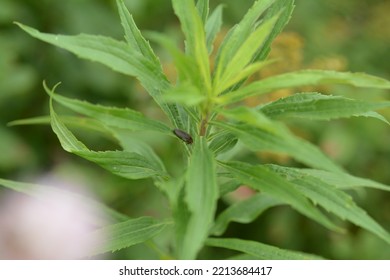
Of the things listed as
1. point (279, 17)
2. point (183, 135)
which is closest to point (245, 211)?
point (183, 135)

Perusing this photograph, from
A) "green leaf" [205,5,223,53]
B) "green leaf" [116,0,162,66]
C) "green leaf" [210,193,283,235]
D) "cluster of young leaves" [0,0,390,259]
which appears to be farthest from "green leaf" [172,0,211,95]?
"green leaf" [210,193,283,235]

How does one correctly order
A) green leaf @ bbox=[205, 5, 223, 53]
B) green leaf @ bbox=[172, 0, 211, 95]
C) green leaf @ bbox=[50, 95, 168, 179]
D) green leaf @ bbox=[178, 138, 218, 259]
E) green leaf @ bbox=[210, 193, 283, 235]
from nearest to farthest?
green leaf @ bbox=[178, 138, 218, 259] < green leaf @ bbox=[172, 0, 211, 95] < green leaf @ bbox=[50, 95, 168, 179] < green leaf @ bbox=[205, 5, 223, 53] < green leaf @ bbox=[210, 193, 283, 235]

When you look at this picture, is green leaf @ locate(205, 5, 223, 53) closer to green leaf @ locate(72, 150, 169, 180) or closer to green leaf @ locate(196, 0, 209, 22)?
green leaf @ locate(196, 0, 209, 22)

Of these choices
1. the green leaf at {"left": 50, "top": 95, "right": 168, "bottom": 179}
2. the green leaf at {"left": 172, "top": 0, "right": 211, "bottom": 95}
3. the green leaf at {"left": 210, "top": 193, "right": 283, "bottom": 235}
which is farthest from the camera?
the green leaf at {"left": 210, "top": 193, "right": 283, "bottom": 235}

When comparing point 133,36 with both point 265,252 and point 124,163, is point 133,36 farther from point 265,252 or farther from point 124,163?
point 265,252

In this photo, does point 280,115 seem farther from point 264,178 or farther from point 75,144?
point 75,144

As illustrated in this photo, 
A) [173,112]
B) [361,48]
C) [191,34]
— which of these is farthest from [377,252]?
[191,34]
